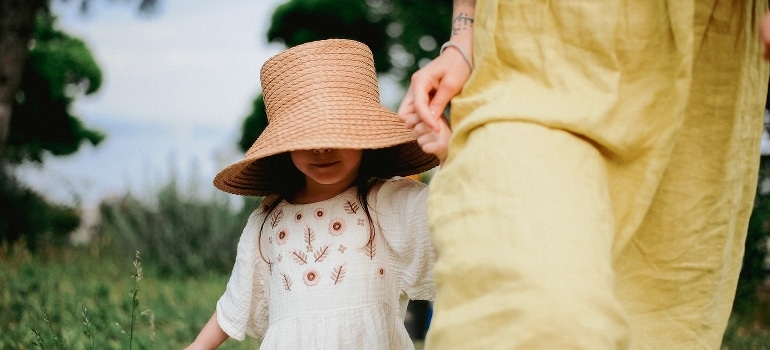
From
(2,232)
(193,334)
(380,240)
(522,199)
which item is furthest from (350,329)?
(2,232)

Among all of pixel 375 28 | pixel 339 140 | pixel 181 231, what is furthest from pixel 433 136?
pixel 375 28

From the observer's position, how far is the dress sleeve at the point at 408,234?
1836 millimetres

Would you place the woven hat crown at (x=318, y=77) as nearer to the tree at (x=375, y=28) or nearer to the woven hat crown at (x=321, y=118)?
the woven hat crown at (x=321, y=118)

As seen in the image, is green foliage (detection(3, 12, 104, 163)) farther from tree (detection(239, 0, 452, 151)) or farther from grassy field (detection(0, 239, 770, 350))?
grassy field (detection(0, 239, 770, 350))

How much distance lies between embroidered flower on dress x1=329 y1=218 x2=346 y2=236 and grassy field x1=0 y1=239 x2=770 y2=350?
58 cm

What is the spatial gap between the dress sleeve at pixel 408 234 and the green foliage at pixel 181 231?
5.18 m

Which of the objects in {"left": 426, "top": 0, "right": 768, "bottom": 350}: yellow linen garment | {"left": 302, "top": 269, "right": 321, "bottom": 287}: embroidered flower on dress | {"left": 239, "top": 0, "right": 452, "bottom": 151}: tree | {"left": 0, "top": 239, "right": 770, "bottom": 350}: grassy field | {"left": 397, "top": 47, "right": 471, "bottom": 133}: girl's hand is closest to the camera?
{"left": 426, "top": 0, "right": 768, "bottom": 350}: yellow linen garment

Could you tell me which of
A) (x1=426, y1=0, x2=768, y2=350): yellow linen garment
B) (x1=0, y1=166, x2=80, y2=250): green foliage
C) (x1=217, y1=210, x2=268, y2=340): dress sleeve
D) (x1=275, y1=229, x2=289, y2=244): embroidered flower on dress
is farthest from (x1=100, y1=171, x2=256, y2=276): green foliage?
(x1=426, y1=0, x2=768, y2=350): yellow linen garment

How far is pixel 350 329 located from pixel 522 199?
103 cm

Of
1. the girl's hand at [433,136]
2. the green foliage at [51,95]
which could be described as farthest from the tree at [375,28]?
the girl's hand at [433,136]

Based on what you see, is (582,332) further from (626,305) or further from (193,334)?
(193,334)

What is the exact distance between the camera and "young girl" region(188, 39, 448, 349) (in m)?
1.85

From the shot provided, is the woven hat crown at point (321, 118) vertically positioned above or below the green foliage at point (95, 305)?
above

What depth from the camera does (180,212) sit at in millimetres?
7281
